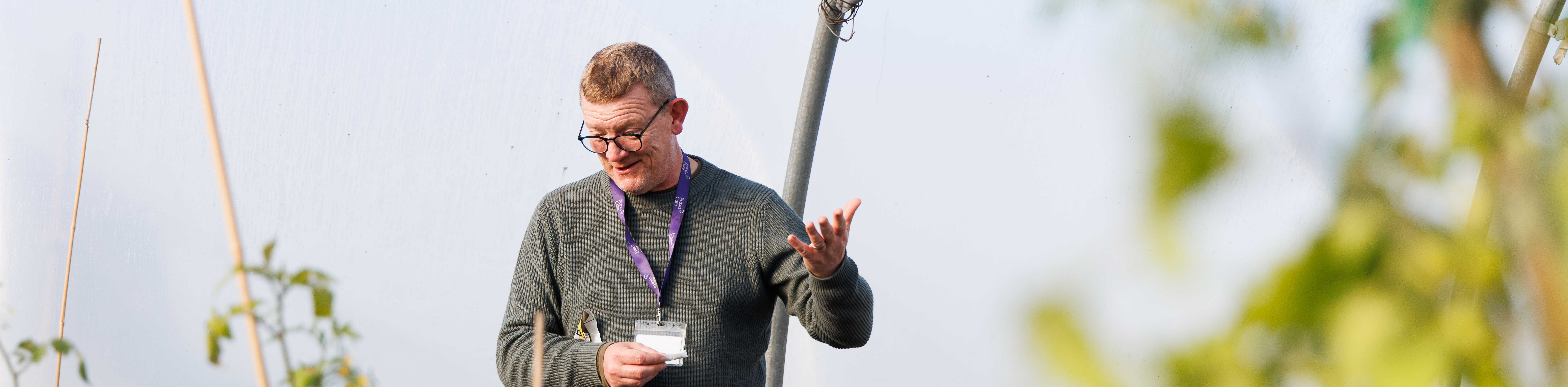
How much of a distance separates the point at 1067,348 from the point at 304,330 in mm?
657

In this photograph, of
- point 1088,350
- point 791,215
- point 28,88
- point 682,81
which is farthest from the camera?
point 28,88

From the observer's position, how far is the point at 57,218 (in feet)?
10.9

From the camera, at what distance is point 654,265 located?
63.4 inches

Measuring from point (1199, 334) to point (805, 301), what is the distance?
142 centimetres

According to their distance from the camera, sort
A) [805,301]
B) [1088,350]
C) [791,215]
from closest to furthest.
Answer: [1088,350] < [805,301] < [791,215]

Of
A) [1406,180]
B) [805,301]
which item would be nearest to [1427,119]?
[1406,180]

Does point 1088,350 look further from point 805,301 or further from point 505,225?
point 505,225

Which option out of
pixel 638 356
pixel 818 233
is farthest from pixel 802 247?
pixel 638 356

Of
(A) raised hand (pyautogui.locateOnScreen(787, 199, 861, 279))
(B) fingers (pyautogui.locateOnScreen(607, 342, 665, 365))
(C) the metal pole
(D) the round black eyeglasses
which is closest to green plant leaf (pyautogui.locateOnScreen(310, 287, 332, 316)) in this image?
(A) raised hand (pyautogui.locateOnScreen(787, 199, 861, 279))

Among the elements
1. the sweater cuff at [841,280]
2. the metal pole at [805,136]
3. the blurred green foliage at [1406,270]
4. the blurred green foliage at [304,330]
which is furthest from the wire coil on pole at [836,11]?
the blurred green foliage at [1406,270]

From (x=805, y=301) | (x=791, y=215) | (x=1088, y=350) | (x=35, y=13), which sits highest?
(x=35, y=13)

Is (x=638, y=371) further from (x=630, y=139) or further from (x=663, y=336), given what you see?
(x=630, y=139)

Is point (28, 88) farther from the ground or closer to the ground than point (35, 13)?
closer to the ground

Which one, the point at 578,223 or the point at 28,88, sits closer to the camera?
the point at 578,223
